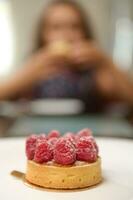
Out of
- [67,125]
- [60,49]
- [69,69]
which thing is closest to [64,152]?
[67,125]

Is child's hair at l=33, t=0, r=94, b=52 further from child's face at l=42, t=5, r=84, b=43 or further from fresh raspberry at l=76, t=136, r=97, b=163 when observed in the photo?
fresh raspberry at l=76, t=136, r=97, b=163

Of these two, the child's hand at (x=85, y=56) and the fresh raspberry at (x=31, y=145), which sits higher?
the child's hand at (x=85, y=56)

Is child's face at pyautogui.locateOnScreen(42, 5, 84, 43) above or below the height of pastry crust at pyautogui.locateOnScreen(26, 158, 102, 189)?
above

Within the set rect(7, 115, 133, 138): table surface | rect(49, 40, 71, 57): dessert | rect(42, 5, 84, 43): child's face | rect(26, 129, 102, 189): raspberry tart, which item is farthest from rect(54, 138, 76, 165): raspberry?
rect(42, 5, 84, 43): child's face

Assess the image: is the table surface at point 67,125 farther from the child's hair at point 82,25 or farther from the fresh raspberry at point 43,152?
the child's hair at point 82,25

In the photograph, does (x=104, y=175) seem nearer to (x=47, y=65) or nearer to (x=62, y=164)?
(x=62, y=164)

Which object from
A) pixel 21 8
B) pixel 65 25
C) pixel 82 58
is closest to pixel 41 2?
pixel 21 8

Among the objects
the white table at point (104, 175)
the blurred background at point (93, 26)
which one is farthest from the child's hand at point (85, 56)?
the white table at point (104, 175)
